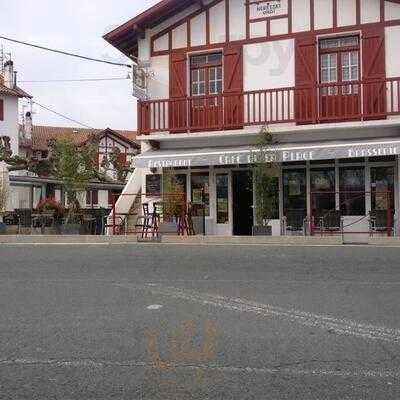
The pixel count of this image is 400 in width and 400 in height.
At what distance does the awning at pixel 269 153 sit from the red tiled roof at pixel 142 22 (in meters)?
4.20

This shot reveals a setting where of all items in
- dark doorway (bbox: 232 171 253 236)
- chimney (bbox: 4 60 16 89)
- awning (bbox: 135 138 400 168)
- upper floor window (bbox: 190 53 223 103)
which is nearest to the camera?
awning (bbox: 135 138 400 168)

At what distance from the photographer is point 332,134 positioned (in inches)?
744

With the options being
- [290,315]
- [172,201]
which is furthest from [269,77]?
[290,315]

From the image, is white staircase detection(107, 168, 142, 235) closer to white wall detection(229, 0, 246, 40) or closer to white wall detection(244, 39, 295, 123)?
white wall detection(244, 39, 295, 123)

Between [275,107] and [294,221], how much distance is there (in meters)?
3.53

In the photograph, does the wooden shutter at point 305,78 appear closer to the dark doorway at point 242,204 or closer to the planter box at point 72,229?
the dark doorway at point 242,204

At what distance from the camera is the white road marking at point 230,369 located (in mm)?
5152

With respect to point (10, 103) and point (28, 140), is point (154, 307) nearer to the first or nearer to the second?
point (10, 103)

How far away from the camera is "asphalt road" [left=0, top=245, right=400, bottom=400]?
494 centimetres

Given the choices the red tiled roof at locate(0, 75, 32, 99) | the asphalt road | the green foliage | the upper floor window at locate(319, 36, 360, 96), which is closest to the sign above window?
the upper floor window at locate(319, 36, 360, 96)

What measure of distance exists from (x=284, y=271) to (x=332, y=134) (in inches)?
360

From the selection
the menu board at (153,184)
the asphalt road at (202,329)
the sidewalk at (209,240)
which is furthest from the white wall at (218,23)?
the asphalt road at (202,329)

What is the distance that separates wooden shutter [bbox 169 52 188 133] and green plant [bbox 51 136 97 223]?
320 cm

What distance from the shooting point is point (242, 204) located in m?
20.0
